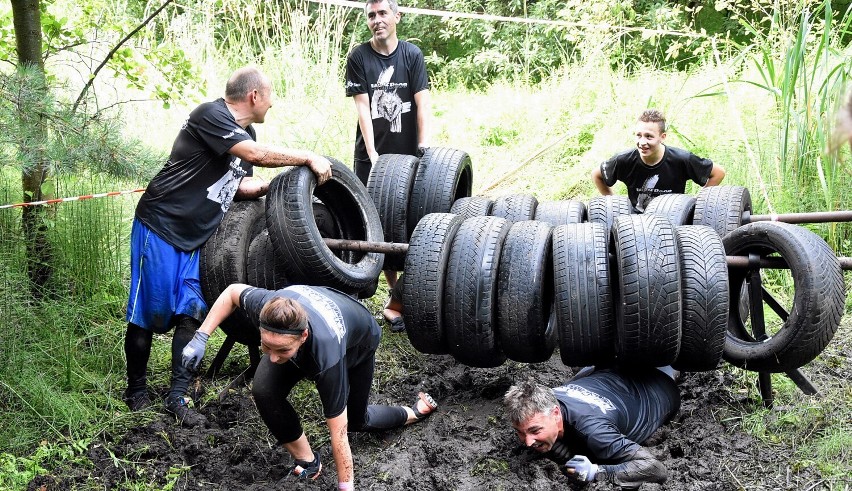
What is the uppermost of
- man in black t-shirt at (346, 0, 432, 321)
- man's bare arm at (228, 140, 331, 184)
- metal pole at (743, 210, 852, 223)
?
man in black t-shirt at (346, 0, 432, 321)

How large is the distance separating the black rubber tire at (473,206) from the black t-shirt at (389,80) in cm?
99

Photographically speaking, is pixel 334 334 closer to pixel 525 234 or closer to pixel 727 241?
pixel 525 234

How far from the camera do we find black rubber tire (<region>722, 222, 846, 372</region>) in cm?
459

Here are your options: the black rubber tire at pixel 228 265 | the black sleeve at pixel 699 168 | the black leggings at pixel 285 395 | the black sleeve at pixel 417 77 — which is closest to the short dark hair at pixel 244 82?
the black rubber tire at pixel 228 265

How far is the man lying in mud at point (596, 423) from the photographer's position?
4281 mm

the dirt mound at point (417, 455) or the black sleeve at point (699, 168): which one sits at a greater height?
the black sleeve at point (699, 168)

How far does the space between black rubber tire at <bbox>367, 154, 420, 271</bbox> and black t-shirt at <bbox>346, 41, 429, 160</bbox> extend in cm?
59

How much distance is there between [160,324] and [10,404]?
97cm

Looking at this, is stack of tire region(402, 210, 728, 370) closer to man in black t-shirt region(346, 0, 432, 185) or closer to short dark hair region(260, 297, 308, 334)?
short dark hair region(260, 297, 308, 334)

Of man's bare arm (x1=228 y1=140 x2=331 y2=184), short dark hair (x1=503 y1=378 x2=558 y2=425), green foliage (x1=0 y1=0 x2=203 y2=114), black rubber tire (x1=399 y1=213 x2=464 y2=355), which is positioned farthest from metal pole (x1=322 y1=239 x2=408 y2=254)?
green foliage (x1=0 y1=0 x2=203 y2=114)

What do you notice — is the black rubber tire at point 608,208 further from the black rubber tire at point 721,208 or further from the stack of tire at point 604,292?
the stack of tire at point 604,292

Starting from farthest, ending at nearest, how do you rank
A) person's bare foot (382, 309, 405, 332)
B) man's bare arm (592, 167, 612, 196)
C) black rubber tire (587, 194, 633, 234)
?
1. man's bare arm (592, 167, 612, 196)
2. person's bare foot (382, 309, 405, 332)
3. black rubber tire (587, 194, 633, 234)

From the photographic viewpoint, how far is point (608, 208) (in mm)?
5914

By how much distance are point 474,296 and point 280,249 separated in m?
1.25
